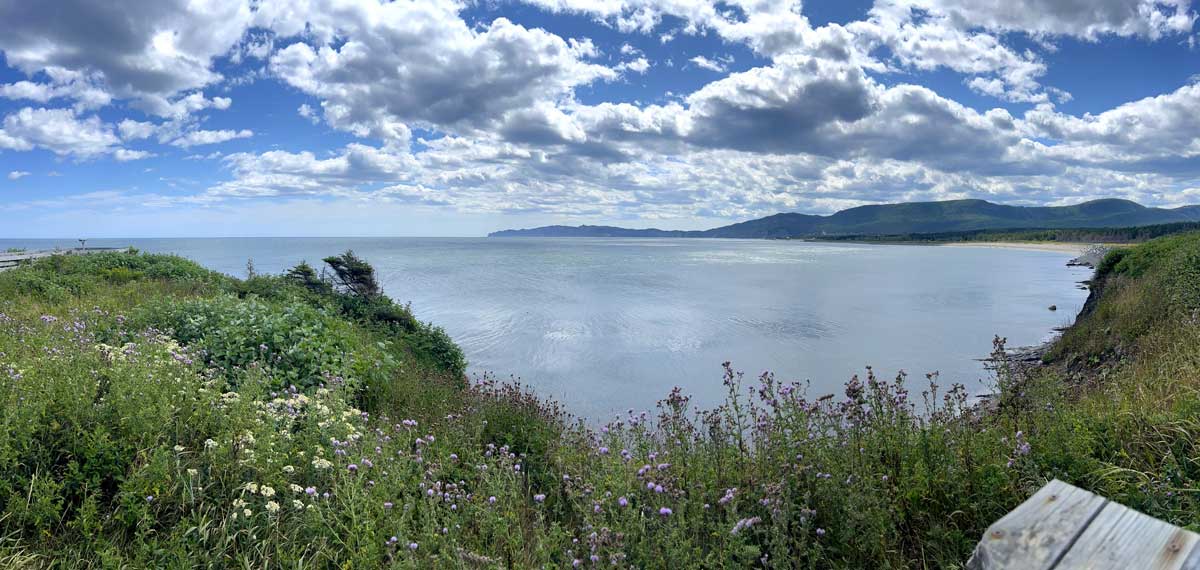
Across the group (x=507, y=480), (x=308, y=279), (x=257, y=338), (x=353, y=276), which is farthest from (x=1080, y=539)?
(x=308, y=279)

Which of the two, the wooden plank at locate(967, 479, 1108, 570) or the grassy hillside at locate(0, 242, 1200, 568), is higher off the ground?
the wooden plank at locate(967, 479, 1108, 570)

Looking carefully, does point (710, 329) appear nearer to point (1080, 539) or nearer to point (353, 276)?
point (353, 276)

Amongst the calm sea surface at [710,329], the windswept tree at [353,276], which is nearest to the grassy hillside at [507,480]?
the calm sea surface at [710,329]

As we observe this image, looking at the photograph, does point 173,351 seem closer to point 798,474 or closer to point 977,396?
point 798,474

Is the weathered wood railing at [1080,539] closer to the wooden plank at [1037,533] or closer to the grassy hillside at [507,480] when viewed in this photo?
the wooden plank at [1037,533]

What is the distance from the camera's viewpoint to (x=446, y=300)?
3988 cm

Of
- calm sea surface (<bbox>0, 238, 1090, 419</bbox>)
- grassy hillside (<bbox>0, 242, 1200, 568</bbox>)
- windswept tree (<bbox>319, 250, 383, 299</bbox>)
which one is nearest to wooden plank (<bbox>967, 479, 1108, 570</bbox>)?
grassy hillside (<bbox>0, 242, 1200, 568</bbox>)

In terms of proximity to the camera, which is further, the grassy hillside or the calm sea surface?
the calm sea surface

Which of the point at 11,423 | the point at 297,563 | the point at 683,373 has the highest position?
the point at 11,423

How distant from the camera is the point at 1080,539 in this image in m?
1.60

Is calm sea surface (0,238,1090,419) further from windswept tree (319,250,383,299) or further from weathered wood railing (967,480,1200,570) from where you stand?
weathered wood railing (967,480,1200,570)

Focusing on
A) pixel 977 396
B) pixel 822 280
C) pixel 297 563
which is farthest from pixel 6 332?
pixel 822 280

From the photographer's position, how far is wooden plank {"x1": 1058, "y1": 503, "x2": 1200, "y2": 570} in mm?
1423

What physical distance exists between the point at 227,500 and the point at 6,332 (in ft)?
20.8
